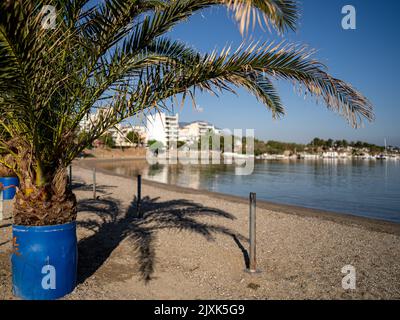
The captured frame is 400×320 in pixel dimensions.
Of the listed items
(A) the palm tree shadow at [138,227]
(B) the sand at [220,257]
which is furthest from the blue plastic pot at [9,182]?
(B) the sand at [220,257]

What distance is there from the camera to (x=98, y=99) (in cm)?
429

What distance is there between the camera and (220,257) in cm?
579

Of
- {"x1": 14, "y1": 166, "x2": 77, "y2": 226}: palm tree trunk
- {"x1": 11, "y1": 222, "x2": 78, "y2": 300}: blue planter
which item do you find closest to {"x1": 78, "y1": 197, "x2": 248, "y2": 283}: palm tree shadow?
{"x1": 11, "y1": 222, "x2": 78, "y2": 300}: blue planter

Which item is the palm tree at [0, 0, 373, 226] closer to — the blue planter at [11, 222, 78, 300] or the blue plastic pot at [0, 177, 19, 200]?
the blue planter at [11, 222, 78, 300]

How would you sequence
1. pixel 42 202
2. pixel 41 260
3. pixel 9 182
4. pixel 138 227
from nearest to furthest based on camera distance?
1. pixel 41 260
2. pixel 42 202
3. pixel 138 227
4. pixel 9 182

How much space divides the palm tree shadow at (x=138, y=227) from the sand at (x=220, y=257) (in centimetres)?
2

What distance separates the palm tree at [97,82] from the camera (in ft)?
11.8

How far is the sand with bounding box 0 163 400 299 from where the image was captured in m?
4.34

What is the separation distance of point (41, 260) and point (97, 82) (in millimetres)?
2166

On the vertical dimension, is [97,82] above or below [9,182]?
above

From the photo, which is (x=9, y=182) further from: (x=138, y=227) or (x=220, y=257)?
(x=220, y=257)

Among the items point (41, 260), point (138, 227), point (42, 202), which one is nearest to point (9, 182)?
point (138, 227)

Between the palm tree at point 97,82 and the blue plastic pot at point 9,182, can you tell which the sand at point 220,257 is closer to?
the palm tree at point 97,82

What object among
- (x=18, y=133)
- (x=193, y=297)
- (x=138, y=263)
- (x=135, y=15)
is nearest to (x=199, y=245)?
(x=138, y=263)
